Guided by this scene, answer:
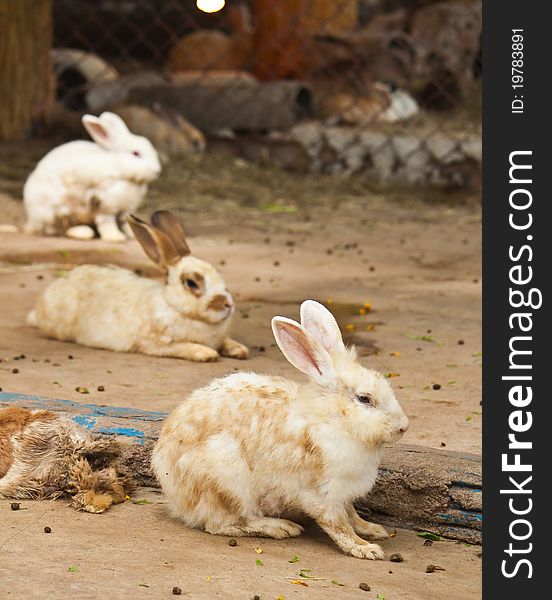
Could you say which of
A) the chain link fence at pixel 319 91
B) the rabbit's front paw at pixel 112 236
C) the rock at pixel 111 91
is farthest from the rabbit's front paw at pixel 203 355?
the rock at pixel 111 91

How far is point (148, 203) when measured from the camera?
9.96 meters

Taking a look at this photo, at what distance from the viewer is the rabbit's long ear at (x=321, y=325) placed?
142 inches

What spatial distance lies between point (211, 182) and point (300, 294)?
436cm

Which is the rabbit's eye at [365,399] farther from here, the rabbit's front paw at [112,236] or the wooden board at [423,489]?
the rabbit's front paw at [112,236]

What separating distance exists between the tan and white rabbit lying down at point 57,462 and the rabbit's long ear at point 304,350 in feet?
2.44

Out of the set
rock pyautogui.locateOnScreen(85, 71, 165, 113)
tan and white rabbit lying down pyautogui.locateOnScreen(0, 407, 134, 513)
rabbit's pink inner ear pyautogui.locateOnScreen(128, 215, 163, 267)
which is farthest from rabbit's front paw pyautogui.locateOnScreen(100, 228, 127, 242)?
tan and white rabbit lying down pyautogui.locateOnScreen(0, 407, 134, 513)

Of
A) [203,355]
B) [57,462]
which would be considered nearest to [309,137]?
[203,355]

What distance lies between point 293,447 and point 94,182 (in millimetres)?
5253

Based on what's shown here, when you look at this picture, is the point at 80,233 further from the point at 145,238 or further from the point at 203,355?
the point at 203,355

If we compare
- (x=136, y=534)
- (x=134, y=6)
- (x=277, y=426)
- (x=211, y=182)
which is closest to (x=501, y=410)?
(x=277, y=426)

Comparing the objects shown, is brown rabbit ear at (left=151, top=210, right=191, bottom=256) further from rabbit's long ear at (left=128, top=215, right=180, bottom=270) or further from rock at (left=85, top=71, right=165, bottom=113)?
rock at (left=85, top=71, right=165, bottom=113)

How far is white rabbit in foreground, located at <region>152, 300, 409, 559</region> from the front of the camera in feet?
11.6

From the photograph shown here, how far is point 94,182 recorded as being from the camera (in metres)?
8.48

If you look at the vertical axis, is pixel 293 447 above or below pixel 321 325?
below
